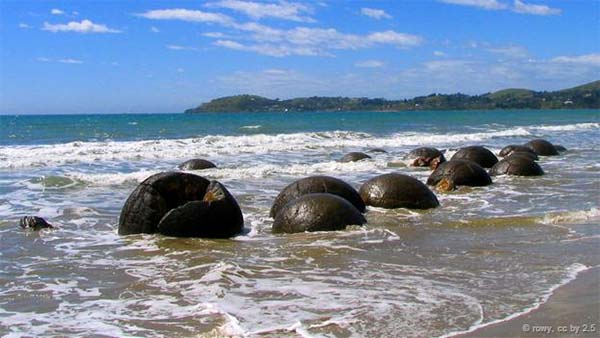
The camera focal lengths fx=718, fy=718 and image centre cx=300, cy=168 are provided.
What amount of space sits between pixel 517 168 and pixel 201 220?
10411 mm

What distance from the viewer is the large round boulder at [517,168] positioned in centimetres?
1800

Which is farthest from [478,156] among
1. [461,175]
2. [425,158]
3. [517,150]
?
[461,175]

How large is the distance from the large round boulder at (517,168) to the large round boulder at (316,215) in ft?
28.0

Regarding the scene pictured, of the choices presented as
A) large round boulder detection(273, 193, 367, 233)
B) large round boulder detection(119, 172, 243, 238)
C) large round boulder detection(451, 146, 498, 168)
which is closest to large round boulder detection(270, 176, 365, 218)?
large round boulder detection(273, 193, 367, 233)

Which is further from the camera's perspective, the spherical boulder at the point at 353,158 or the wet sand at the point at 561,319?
the spherical boulder at the point at 353,158

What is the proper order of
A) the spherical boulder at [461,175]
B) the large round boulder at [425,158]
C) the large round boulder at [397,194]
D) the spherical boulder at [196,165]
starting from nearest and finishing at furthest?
1. the large round boulder at [397,194]
2. the spherical boulder at [461,175]
3. the large round boulder at [425,158]
4. the spherical boulder at [196,165]

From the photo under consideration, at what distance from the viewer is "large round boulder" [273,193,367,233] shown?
1023 centimetres

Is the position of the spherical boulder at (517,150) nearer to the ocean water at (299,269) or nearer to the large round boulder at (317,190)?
the ocean water at (299,269)

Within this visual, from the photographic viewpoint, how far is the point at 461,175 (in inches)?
625

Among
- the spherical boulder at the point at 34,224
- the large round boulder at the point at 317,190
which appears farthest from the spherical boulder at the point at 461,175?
the spherical boulder at the point at 34,224

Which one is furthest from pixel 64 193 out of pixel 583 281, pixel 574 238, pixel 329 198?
pixel 583 281

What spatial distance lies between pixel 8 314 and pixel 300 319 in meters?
2.72

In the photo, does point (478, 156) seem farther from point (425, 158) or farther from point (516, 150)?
point (516, 150)

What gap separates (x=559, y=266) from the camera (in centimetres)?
805
